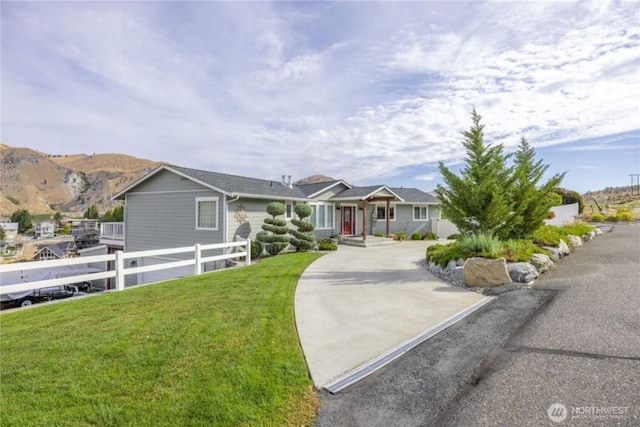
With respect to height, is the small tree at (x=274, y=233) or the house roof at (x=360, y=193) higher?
the house roof at (x=360, y=193)

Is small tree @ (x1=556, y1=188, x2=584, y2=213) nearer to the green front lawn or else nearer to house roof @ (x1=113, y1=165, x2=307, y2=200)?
house roof @ (x1=113, y1=165, x2=307, y2=200)

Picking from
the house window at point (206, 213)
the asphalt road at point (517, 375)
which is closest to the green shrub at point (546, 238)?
the asphalt road at point (517, 375)

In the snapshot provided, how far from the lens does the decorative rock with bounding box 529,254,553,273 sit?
799cm

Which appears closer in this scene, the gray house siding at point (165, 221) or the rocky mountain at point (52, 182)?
the gray house siding at point (165, 221)

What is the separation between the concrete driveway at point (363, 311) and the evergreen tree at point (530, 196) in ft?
12.8

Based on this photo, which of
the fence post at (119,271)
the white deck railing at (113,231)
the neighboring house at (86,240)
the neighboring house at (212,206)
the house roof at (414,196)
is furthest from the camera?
the neighboring house at (86,240)

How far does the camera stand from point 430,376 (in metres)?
3.31

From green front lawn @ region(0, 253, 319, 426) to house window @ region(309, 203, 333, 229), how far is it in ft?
43.8

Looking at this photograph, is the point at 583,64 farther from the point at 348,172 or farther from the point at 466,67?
the point at 348,172

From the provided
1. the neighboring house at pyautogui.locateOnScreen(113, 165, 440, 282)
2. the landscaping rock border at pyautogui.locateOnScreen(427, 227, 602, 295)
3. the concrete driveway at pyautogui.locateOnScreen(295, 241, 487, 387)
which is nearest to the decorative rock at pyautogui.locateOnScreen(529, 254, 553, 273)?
the landscaping rock border at pyautogui.locateOnScreen(427, 227, 602, 295)

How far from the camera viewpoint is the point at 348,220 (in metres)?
21.7

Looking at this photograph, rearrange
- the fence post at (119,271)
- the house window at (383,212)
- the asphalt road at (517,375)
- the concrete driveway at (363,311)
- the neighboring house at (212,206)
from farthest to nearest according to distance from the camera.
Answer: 1. the house window at (383,212)
2. the neighboring house at (212,206)
3. the fence post at (119,271)
4. the concrete driveway at (363,311)
5. the asphalt road at (517,375)

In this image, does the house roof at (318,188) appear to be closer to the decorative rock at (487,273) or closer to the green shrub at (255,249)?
the green shrub at (255,249)

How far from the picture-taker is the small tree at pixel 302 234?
15531 mm
